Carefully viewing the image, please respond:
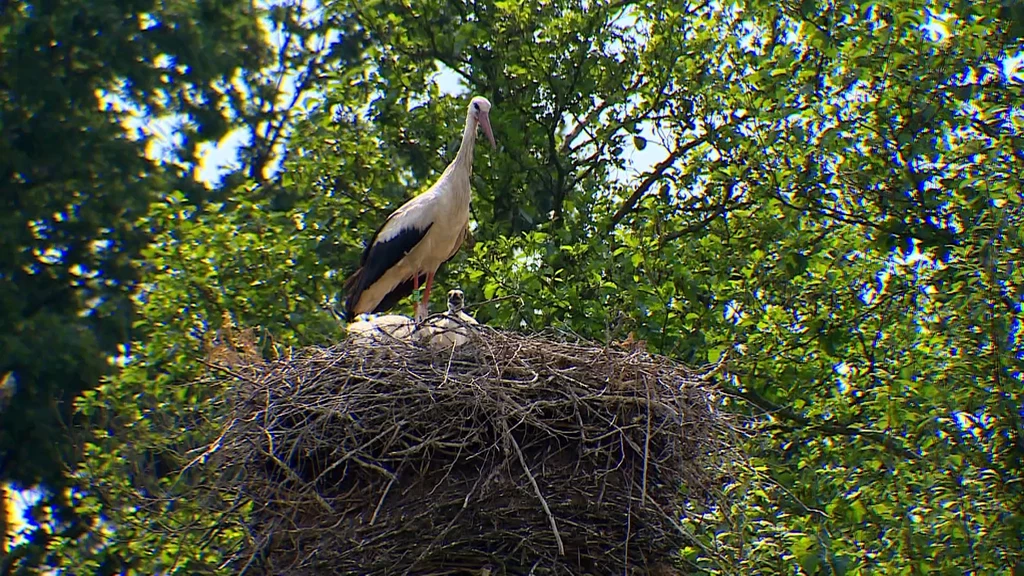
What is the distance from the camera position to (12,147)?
18656 mm

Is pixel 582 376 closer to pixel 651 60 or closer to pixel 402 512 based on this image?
pixel 402 512

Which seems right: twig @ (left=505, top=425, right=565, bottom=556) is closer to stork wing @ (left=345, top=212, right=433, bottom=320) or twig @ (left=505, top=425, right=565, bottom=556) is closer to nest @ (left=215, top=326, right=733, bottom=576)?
nest @ (left=215, top=326, right=733, bottom=576)

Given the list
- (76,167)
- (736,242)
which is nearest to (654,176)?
(736,242)

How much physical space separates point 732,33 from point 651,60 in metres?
0.71

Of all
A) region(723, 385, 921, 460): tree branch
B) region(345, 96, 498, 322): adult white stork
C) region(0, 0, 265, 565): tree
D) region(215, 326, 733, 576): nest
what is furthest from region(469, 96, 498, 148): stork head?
region(0, 0, 265, 565): tree

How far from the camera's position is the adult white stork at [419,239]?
883 cm

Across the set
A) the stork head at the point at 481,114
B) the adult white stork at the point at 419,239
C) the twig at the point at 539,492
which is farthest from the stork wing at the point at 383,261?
the twig at the point at 539,492

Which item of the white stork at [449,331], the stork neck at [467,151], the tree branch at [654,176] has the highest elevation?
the tree branch at [654,176]

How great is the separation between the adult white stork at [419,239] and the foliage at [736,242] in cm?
72

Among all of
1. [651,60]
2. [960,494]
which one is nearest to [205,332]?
[651,60]

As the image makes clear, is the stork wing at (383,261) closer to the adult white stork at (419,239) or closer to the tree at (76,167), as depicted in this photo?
the adult white stork at (419,239)

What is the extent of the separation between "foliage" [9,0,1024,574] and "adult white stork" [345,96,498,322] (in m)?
0.72

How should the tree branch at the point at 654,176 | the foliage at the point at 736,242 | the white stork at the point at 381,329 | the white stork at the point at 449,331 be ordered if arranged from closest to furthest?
the white stork at the point at 449,331 → the white stork at the point at 381,329 → the foliage at the point at 736,242 → the tree branch at the point at 654,176

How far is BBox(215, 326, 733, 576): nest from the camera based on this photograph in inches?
239
